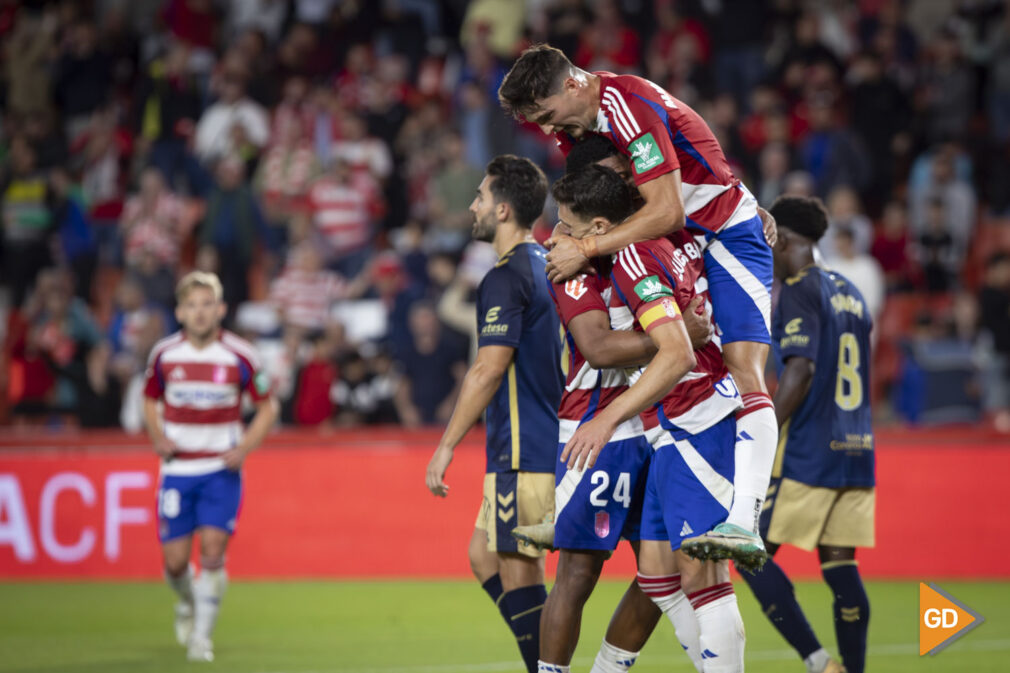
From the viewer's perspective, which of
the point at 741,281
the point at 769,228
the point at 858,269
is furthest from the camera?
the point at 858,269

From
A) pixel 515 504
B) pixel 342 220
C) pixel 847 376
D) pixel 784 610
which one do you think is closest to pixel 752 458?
pixel 515 504

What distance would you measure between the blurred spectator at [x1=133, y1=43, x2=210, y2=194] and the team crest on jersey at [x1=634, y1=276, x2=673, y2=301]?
12290 mm

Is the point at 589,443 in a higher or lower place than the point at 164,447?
higher

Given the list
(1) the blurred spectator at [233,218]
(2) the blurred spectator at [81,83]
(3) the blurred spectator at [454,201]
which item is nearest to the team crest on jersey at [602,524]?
(3) the blurred spectator at [454,201]

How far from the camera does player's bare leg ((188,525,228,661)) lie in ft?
25.4

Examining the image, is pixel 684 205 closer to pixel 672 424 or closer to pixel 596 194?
pixel 596 194

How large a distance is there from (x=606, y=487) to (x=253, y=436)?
3.86m

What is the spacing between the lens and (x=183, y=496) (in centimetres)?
814

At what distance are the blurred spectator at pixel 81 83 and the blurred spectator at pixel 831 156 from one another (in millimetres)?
9936

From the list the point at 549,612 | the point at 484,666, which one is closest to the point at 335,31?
the point at 484,666

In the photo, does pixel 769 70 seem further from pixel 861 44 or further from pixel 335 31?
pixel 335 31

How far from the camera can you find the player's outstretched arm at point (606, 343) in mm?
4832

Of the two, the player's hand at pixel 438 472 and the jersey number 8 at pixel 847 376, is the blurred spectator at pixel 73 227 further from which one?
the jersey number 8 at pixel 847 376

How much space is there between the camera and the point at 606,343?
4883 millimetres
